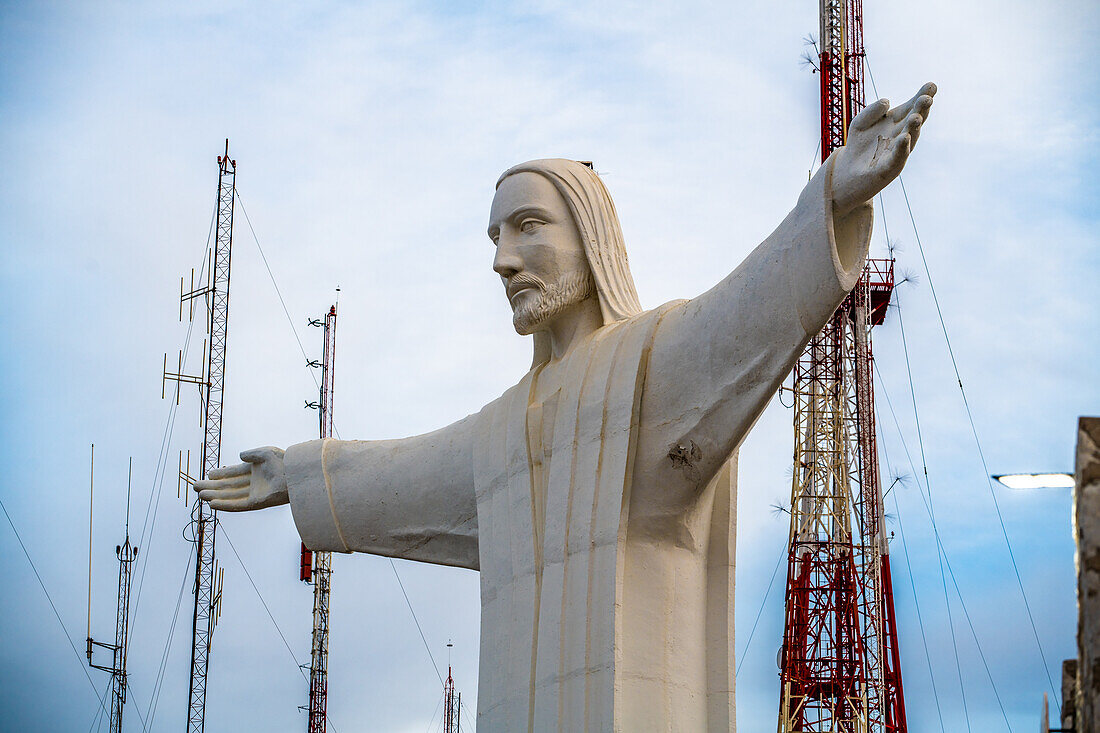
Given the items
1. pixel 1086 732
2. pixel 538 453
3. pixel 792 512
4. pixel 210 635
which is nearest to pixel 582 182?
pixel 538 453

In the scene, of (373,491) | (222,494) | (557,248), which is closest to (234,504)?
(222,494)

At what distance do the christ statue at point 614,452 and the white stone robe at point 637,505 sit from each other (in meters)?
0.01

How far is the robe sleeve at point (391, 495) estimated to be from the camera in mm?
10438

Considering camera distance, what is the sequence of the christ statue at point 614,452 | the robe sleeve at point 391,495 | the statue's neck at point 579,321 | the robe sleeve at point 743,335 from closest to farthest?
the robe sleeve at point 743,335 → the christ statue at point 614,452 → the statue's neck at point 579,321 → the robe sleeve at point 391,495

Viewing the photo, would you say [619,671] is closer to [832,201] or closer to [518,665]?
[518,665]

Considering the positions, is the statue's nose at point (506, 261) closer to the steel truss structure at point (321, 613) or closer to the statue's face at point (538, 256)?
the statue's face at point (538, 256)

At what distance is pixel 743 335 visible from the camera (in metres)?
8.78

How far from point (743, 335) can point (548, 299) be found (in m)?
1.50

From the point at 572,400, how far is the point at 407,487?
5.13 feet

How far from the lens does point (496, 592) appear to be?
9781 millimetres

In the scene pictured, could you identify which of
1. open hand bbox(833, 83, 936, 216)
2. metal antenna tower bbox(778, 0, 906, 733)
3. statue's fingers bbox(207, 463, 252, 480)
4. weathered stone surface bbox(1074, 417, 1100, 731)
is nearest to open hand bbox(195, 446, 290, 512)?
statue's fingers bbox(207, 463, 252, 480)

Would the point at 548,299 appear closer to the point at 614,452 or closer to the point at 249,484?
the point at 614,452

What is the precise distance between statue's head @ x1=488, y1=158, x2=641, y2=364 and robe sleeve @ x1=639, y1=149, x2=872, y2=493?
69 centimetres

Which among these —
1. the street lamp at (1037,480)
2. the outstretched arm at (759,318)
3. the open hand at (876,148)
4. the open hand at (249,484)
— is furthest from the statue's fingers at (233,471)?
the street lamp at (1037,480)
